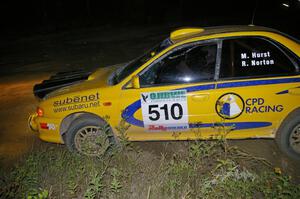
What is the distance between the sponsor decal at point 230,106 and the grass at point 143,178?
1.27 ft

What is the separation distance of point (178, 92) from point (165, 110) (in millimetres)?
301

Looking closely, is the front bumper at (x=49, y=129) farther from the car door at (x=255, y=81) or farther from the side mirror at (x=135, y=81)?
the car door at (x=255, y=81)

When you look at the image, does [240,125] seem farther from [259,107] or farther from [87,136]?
[87,136]

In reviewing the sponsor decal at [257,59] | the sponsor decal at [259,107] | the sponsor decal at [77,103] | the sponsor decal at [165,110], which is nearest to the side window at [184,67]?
the sponsor decal at [165,110]

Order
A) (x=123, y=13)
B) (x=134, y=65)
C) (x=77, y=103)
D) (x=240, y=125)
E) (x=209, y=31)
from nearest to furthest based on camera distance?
1. (x=240, y=125)
2. (x=77, y=103)
3. (x=209, y=31)
4. (x=134, y=65)
5. (x=123, y=13)

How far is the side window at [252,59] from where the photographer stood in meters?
3.85

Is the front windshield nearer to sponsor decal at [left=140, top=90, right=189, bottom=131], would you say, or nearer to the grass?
sponsor decal at [left=140, top=90, right=189, bottom=131]

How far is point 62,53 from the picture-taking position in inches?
493

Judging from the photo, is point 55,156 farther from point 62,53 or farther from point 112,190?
point 62,53

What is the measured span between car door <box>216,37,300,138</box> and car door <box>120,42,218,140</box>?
164mm

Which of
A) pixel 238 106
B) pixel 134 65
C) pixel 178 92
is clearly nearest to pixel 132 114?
pixel 178 92

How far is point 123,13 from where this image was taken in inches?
866

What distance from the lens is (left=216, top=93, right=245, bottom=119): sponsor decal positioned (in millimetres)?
3873

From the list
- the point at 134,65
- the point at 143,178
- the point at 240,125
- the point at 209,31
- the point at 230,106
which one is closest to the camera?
the point at 143,178
